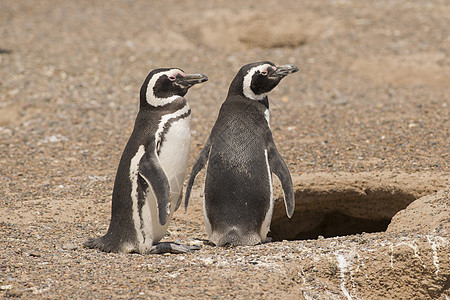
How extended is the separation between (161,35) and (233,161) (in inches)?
279

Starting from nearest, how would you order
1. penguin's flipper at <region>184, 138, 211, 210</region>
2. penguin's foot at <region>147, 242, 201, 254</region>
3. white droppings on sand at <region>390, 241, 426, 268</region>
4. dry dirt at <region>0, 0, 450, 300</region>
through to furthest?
1. dry dirt at <region>0, 0, 450, 300</region>
2. white droppings on sand at <region>390, 241, 426, 268</region>
3. penguin's foot at <region>147, 242, 201, 254</region>
4. penguin's flipper at <region>184, 138, 211, 210</region>

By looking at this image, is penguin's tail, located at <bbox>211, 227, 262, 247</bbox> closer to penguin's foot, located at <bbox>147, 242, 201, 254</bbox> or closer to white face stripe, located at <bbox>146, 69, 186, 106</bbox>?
penguin's foot, located at <bbox>147, 242, 201, 254</bbox>

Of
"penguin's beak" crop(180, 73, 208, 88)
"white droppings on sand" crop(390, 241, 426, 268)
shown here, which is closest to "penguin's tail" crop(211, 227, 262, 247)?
"white droppings on sand" crop(390, 241, 426, 268)

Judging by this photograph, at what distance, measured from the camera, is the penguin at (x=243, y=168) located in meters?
5.21

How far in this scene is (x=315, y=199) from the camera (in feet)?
21.8

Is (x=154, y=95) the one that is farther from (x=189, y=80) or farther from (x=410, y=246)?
(x=410, y=246)

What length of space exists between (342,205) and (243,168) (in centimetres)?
193

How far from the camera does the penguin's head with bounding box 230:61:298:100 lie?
5402mm

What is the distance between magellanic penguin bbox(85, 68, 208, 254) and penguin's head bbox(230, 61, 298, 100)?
0.57 metres

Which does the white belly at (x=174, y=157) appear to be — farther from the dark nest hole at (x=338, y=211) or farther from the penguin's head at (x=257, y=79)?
the dark nest hole at (x=338, y=211)

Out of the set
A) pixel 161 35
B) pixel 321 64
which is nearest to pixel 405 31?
pixel 321 64

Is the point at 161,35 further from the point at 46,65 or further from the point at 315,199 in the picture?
the point at 315,199

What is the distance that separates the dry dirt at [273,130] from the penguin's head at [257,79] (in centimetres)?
129

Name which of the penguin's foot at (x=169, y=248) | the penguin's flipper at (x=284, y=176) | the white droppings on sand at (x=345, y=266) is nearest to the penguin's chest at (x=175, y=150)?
Answer: the penguin's foot at (x=169, y=248)
